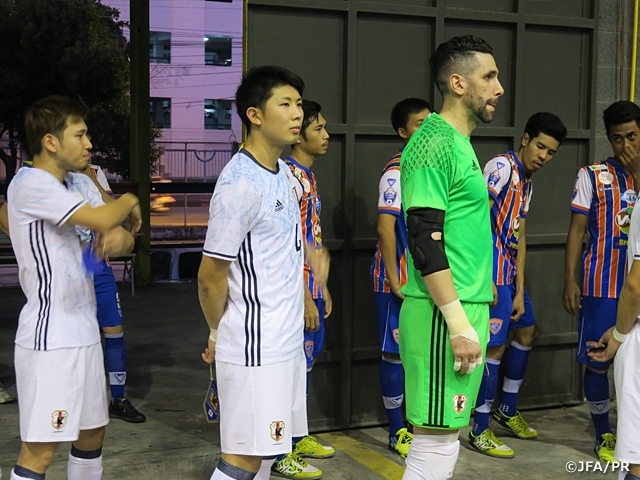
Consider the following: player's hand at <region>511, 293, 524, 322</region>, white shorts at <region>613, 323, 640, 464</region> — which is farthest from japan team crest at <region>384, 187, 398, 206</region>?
white shorts at <region>613, 323, 640, 464</region>

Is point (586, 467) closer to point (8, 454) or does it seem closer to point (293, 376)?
point (293, 376)

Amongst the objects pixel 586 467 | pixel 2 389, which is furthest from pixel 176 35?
pixel 586 467

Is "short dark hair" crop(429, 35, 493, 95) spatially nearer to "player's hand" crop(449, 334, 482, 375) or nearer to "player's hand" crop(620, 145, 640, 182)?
"player's hand" crop(449, 334, 482, 375)

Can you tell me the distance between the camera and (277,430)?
3285 mm

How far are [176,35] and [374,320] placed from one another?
2989 cm

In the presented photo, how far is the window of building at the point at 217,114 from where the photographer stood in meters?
36.5

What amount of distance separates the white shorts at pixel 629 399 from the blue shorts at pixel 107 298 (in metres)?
3.37

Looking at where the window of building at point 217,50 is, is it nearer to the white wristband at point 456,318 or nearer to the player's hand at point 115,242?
the player's hand at point 115,242

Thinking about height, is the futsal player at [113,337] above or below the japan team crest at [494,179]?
below

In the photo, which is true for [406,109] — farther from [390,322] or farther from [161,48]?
[161,48]

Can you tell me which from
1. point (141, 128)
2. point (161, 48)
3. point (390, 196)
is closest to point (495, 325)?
point (390, 196)

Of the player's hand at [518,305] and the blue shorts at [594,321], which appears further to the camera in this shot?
the player's hand at [518,305]

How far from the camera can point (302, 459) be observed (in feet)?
16.1

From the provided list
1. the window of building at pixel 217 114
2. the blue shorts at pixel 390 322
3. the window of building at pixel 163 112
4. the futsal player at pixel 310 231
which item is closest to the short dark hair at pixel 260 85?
the futsal player at pixel 310 231
